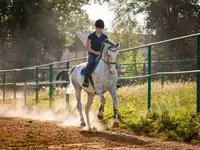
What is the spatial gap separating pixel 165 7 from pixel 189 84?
3706 cm

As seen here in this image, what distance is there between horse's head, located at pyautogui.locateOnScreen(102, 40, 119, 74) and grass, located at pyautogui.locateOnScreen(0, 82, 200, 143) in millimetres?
1361

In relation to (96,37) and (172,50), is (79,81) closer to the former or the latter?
(96,37)

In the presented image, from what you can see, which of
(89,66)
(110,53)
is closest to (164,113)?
(110,53)

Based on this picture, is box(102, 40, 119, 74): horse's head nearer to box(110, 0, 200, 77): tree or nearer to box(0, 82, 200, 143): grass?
box(0, 82, 200, 143): grass

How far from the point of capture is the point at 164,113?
10859mm

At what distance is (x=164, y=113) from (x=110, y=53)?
1818 mm

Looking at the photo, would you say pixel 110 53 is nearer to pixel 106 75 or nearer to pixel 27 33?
pixel 106 75

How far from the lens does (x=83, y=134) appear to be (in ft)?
34.1

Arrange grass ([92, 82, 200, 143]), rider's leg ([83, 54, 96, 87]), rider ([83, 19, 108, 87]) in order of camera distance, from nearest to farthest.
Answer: grass ([92, 82, 200, 143]) → rider ([83, 19, 108, 87]) → rider's leg ([83, 54, 96, 87])

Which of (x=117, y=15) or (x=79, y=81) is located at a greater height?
(x=117, y=15)

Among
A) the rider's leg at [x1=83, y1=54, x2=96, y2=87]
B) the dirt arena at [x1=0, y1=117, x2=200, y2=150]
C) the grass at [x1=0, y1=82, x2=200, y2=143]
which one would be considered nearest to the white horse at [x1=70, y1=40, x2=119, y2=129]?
the rider's leg at [x1=83, y1=54, x2=96, y2=87]

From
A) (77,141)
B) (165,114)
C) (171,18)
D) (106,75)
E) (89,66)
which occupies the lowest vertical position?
(77,141)

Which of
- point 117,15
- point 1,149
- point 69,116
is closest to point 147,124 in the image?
point 1,149

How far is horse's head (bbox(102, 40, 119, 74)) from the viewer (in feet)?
36.4
